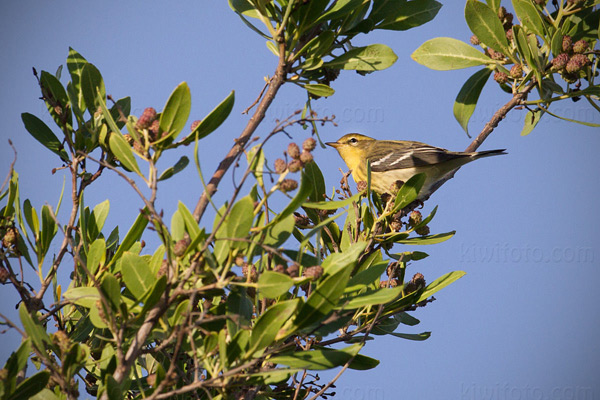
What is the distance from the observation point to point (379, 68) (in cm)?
240

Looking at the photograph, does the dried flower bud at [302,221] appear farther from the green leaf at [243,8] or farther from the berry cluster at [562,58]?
the berry cluster at [562,58]

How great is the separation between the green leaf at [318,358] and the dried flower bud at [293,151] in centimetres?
62

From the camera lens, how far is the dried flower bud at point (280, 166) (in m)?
1.76

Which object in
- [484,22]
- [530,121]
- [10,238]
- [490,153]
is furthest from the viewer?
[490,153]

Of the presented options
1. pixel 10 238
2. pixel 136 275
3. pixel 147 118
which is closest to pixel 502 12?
pixel 147 118

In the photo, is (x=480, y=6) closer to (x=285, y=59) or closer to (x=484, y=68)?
(x=484, y=68)

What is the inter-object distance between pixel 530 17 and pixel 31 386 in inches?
108

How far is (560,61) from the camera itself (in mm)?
2787

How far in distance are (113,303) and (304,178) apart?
2.32 feet

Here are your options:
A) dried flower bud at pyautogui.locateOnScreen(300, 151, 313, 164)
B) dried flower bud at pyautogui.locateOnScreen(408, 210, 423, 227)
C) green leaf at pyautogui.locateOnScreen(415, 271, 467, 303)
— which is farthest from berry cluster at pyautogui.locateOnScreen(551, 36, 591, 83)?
dried flower bud at pyautogui.locateOnScreen(300, 151, 313, 164)

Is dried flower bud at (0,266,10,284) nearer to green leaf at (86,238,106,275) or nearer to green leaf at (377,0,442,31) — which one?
green leaf at (86,238,106,275)

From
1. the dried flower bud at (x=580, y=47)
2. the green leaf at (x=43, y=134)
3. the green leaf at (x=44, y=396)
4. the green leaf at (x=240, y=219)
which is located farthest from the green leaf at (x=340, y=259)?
the dried flower bud at (x=580, y=47)

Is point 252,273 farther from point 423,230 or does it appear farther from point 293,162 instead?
point 423,230

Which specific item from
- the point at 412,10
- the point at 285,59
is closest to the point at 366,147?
the point at 412,10
